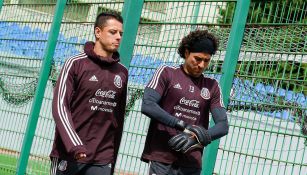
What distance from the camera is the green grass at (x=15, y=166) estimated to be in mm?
9839

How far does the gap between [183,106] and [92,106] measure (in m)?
0.77

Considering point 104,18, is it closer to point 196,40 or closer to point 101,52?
point 101,52

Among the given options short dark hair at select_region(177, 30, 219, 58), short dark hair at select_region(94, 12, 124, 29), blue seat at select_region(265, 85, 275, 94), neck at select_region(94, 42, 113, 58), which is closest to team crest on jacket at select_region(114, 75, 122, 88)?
neck at select_region(94, 42, 113, 58)

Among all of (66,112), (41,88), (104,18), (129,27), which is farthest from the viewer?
(41,88)

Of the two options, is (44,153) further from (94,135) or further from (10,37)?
(94,135)

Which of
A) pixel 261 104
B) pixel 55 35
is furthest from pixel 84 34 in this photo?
pixel 261 104

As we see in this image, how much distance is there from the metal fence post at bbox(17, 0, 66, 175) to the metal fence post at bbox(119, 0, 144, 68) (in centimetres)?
189

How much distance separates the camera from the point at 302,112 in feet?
22.5

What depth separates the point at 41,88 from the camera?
33.3 ft

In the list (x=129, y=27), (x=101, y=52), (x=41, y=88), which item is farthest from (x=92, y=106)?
(x=41, y=88)

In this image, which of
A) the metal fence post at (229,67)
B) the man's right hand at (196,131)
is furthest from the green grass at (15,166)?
the man's right hand at (196,131)

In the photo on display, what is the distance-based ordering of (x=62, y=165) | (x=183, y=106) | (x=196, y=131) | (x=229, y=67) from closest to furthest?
(x=196, y=131) → (x=62, y=165) → (x=183, y=106) → (x=229, y=67)

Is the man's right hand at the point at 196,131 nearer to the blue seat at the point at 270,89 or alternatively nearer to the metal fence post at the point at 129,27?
the blue seat at the point at 270,89

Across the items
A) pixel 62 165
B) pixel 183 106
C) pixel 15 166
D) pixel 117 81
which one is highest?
pixel 117 81
